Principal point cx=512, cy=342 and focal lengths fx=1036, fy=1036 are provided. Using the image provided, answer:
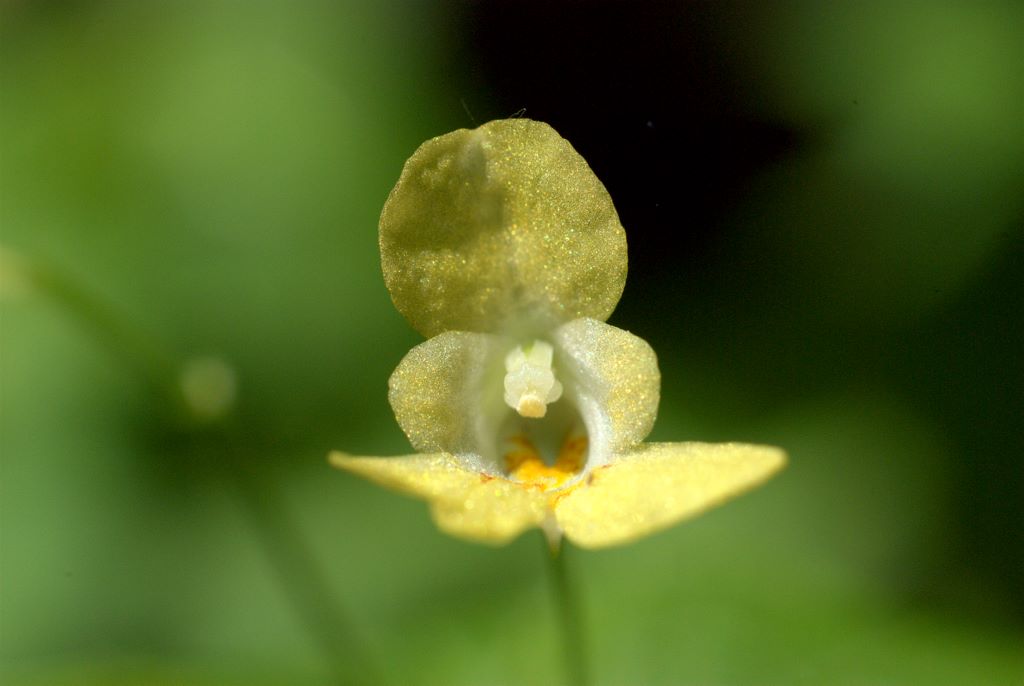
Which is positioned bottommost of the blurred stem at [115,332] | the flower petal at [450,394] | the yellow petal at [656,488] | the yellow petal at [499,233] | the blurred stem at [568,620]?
the yellow petal at [656,488]

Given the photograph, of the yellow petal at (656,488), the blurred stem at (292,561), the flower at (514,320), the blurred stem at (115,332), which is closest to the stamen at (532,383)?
the flower at (514,320)

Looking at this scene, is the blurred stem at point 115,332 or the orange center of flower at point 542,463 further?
the blurred stem at point 115,332

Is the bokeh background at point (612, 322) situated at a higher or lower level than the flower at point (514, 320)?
higher

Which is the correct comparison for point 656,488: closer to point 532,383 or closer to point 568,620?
point 532,383

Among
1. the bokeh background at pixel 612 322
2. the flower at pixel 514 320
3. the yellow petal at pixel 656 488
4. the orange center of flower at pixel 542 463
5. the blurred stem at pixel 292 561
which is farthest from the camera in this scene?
the blurred stem at pixel 292 561

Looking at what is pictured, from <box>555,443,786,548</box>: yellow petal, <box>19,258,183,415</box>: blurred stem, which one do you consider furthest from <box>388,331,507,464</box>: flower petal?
<box>19,258,183,415</box>: blurred stem

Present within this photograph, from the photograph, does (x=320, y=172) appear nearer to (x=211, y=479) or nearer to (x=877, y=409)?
(x=211, y=479)

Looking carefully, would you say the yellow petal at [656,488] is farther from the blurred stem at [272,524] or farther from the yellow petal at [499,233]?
the blurred stem at [272,524]
